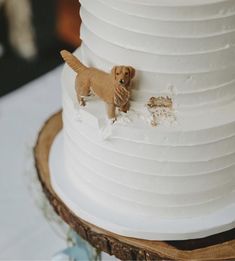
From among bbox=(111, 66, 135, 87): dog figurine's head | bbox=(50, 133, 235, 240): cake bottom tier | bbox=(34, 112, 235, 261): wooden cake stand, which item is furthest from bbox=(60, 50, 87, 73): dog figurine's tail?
bbox=(34, 112, 235, 261): wooden cake stand

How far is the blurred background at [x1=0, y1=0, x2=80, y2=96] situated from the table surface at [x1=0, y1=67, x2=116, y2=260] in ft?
1.88

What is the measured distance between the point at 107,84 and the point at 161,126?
17 cm

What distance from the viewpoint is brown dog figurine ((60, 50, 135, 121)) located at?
1365 millimetres

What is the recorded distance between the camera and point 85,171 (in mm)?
1602

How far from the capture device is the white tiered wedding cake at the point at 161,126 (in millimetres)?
1330

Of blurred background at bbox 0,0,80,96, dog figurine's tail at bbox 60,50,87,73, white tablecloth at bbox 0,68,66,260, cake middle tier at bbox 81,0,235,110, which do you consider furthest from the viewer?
blurred background at bbox 0,0,80,96

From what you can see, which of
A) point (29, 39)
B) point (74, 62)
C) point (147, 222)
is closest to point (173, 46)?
point (74, 62)

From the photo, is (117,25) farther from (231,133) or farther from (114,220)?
(114,220)

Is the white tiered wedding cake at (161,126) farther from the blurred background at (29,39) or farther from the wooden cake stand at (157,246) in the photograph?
the blurred background at (29,39)

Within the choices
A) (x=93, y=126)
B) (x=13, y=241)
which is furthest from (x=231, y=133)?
(x=13, y=241)

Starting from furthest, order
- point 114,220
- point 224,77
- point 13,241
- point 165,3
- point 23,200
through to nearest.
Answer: point 23,200 < point 13,241 < point 114,220 < point 224,77 < point 165,3

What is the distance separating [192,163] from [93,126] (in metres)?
0.27

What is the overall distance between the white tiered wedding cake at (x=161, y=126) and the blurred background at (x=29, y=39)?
1783 mm

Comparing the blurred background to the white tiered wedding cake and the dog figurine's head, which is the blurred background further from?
the dog figurine's head
